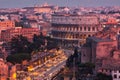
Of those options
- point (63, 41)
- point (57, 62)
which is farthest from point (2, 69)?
point (63, 41)

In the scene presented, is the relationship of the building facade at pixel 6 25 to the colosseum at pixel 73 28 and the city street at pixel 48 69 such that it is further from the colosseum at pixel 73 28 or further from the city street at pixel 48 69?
the city street at pixel 48 69

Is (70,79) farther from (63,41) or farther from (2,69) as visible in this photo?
(63,41)

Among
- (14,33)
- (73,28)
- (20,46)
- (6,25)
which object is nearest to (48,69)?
(20,46)

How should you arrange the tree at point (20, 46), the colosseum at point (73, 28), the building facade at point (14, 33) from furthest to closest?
the colosseum at point (73, 28)
the building facade at point (14, 33)
the tree at point (20, 46)

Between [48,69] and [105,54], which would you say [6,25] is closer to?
[48,69]

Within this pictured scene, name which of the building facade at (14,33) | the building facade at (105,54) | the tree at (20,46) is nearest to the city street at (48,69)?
the building facade at (105,54)

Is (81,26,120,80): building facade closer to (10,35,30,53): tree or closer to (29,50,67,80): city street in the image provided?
Answer: (29,50,67,80): city street

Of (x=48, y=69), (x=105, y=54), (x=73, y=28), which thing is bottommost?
(x=48, y=69)

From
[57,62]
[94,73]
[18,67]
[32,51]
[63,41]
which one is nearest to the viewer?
[94,73]

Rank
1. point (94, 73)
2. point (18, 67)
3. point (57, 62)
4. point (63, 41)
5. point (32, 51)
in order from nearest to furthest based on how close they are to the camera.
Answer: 1. point (94, 73)
2. point (18, 67)
3. point (57, 62)
4. point (32, 51)
5. point (63, 41)
